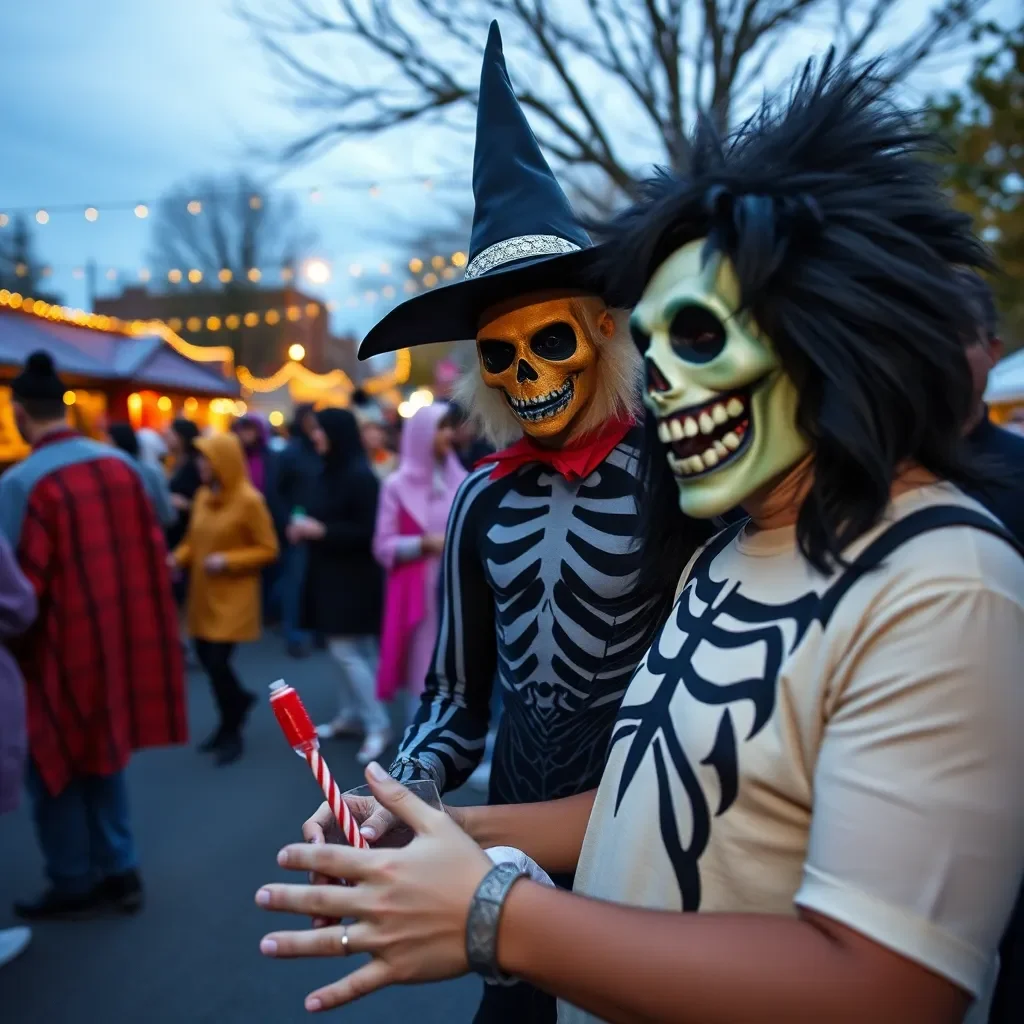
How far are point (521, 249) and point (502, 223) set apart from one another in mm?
95

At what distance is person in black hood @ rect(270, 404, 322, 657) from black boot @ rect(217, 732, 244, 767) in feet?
5.94

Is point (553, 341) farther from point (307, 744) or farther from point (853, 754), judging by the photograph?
point (853, 754)

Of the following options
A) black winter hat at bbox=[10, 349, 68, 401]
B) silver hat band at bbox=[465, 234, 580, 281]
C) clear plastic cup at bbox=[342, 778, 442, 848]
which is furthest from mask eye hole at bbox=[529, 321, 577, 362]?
black winter hat at bbox=[10, 349, 68, 401]

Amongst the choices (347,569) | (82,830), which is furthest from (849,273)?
(347,569)

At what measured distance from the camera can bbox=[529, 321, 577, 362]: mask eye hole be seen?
167 cm

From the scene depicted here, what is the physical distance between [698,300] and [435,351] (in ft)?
95.2

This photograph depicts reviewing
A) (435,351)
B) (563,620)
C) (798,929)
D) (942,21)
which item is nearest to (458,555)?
(563,620)

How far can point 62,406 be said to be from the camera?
3377 millimetres

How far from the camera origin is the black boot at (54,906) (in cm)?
332

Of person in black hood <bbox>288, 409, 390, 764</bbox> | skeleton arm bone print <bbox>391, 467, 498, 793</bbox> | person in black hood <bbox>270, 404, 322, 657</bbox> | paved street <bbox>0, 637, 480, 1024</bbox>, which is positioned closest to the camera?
skeleton arm bone print <bbox>391, 467, 498, 793</bbox>

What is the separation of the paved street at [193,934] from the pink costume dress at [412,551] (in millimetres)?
677

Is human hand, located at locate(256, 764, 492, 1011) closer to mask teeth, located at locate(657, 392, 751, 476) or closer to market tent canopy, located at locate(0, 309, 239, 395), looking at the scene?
mask teeth, located at locate(657, 392, 751, 476)

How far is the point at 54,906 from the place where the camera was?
131 inches

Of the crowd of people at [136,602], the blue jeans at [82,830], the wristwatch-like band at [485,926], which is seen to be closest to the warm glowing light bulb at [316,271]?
the crowd of people at [136,602]
